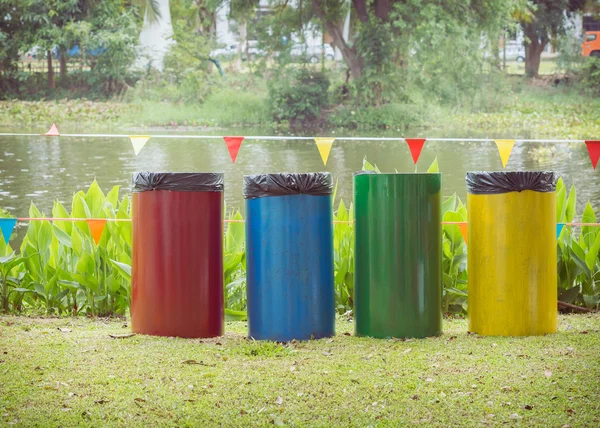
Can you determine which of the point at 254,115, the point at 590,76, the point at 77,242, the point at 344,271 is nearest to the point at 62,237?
the point at 77,242

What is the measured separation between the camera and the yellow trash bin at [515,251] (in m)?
3.79

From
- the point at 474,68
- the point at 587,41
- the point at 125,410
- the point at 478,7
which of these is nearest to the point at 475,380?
the point at 125,410

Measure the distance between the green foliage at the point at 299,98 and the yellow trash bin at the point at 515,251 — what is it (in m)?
23.2

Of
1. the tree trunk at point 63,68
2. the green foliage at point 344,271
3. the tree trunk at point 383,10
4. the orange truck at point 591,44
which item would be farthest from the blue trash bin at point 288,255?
the orange truck at point 591,44

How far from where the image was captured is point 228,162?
18.2 meters

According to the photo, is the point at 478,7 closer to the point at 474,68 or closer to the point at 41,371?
the point at 474,68

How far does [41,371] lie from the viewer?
3234mm

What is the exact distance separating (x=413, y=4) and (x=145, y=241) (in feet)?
73.2

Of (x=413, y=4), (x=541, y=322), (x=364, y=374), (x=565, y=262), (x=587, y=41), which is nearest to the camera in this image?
(x=364, y=374)

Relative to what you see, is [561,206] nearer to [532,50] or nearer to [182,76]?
[182,76]

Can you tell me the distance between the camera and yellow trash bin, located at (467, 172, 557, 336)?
379 cm

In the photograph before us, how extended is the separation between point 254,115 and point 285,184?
24.1m

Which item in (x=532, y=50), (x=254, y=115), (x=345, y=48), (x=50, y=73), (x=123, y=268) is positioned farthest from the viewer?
(x=532, y=50)

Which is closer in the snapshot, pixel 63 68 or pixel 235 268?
pixel 235 268
